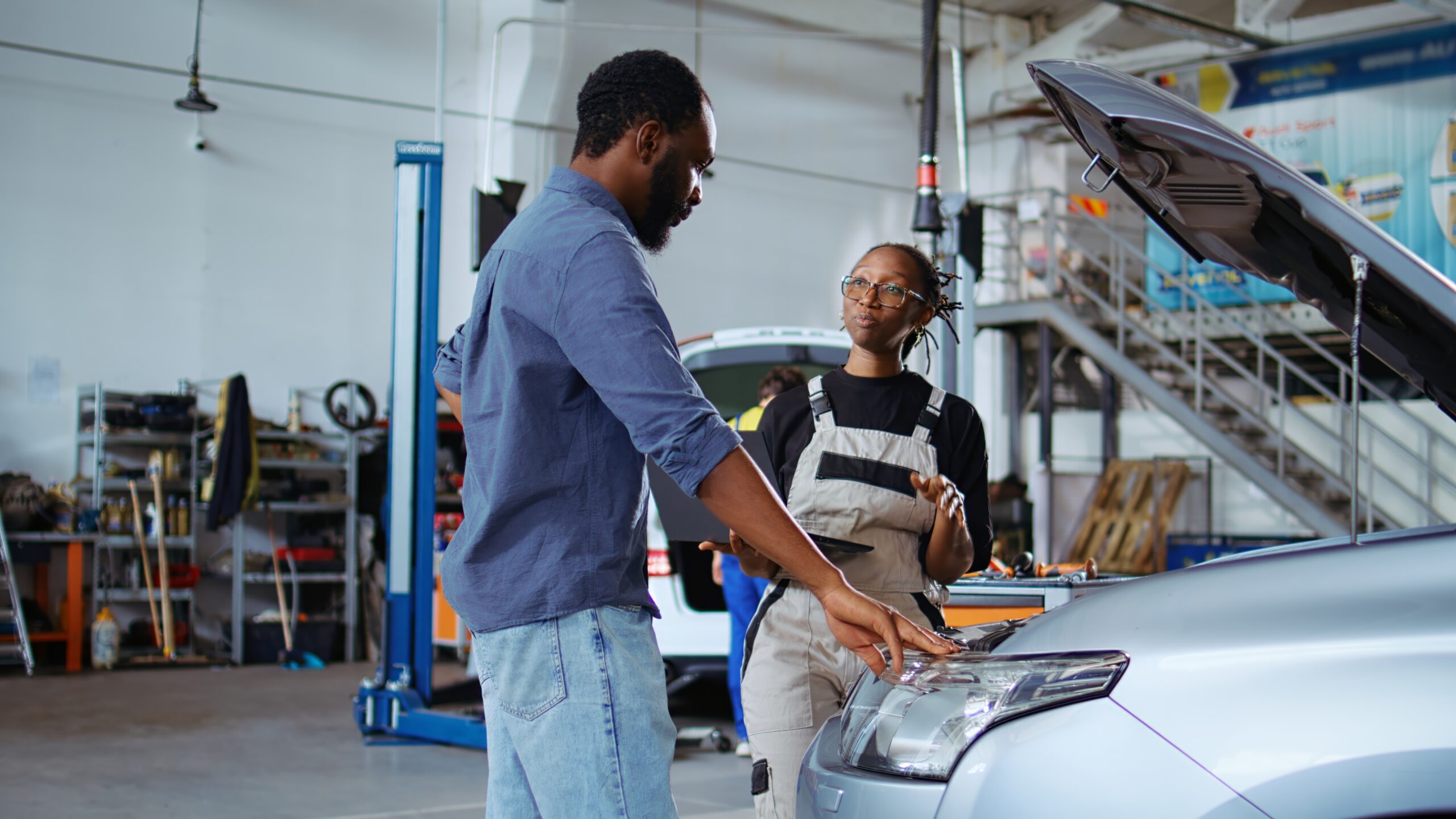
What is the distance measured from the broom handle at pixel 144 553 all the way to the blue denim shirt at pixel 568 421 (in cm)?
857

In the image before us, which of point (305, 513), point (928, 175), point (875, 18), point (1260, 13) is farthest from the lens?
point (875, 18)

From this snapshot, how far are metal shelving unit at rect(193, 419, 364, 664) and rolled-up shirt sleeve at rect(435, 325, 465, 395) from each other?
8249mm

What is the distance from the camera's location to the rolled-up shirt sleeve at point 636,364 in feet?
5.00

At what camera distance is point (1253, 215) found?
77.0 inches

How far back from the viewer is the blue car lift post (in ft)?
19.6

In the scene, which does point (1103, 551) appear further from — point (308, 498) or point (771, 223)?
point (308, 498)

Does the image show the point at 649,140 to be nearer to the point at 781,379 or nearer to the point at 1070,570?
the point at 1070,570

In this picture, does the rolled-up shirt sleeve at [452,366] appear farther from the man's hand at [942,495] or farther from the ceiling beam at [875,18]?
the ceiling beam at [875,18]

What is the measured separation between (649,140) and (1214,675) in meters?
1.01

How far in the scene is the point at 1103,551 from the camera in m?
12.5

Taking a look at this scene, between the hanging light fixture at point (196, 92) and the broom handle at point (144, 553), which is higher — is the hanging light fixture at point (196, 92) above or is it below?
above

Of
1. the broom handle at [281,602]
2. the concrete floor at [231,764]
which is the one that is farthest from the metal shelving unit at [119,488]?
the concrete floor at [231,764]

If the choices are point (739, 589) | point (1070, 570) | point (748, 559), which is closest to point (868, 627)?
point (748, 559)

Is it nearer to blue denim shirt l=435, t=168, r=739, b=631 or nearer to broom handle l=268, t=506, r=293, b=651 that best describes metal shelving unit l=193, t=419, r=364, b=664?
broom handle l=268, t=506, r=293, b=651
